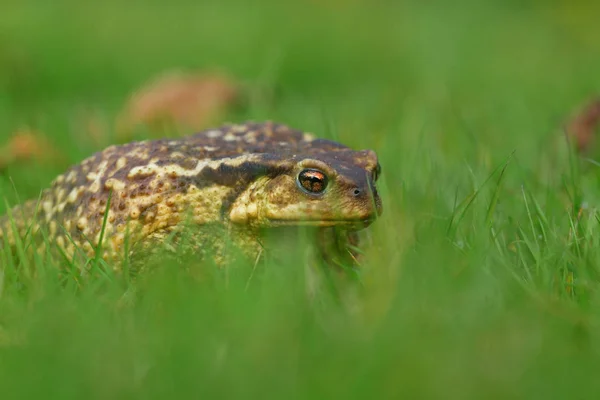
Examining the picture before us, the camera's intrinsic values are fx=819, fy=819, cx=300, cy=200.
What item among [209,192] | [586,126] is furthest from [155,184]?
[586,126]

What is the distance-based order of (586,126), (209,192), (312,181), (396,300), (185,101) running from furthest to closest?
(185,101), (586,126), (209,192), (312,181), (396,300)

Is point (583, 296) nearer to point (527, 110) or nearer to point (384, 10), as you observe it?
point (527, 110)

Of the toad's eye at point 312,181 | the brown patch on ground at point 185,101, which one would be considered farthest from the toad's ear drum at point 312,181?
the brown patch on ground at point 185,101

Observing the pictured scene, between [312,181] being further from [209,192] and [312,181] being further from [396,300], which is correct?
[396,300]

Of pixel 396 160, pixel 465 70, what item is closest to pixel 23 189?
pixel 396 160

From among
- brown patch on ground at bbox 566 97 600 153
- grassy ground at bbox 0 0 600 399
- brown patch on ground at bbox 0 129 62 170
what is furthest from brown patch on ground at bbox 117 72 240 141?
brown patch on ground at bbox 566 97 600 153

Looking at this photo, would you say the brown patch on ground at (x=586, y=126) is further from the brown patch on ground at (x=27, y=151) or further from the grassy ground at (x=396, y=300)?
the brown patch on ground at (x=27, y=151)
